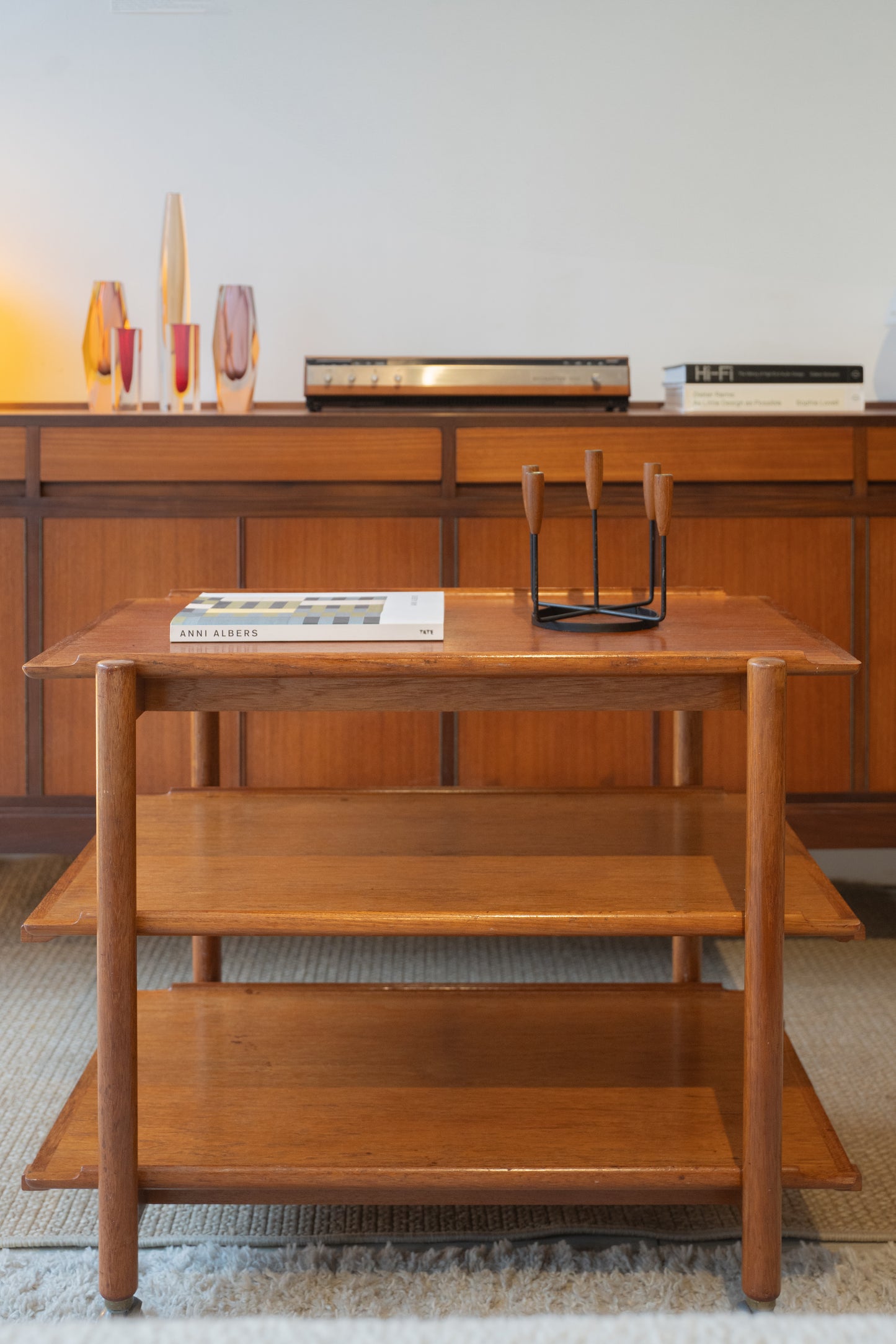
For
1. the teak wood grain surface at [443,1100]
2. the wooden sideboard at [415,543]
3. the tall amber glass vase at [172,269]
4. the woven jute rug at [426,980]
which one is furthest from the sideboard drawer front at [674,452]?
the teak wood grain surface at [443,1100]

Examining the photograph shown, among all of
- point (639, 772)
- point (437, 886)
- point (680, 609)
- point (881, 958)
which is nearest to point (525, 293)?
point (639, 772)

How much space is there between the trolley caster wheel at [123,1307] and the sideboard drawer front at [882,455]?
5.58ft

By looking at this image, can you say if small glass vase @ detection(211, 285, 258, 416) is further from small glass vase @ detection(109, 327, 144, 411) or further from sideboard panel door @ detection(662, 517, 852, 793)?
sideboard panel door @ detection(662, 517, 852, 793)

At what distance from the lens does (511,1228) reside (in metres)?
1.40

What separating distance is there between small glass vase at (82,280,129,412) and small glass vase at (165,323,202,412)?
4.3 inches

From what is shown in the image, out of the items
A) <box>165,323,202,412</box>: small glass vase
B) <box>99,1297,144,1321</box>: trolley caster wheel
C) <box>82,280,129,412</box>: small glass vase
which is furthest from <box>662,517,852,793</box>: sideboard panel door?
<box>99,1297,144,1321</box>: trolley caster wheel

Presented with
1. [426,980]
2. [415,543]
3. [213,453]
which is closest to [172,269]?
[213,453]

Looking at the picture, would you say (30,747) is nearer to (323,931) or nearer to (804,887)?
(323,931)

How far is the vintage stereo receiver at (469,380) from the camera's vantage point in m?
2.21

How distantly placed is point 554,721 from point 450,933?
39.6 inches

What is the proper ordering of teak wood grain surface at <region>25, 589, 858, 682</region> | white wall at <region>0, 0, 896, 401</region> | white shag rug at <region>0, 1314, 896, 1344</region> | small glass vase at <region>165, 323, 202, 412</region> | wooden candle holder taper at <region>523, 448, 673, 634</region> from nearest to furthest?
white shag rug at <region>0, 1314, 896, 1344</region>
teak wood grain surface at <region>25, 589, 858, 682</region>
wooden candle holder taper at <region>523, 448, 673, 634</region>
small glass vase at <region>165, 323, 202, 412</region>
white wall at <region>0, 0, 896, 401</region>

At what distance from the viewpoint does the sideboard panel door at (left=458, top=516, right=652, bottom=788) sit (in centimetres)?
219

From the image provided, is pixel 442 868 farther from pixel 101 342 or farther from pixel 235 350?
pixel 101 342

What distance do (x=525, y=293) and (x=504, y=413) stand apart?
534 millimetres
